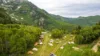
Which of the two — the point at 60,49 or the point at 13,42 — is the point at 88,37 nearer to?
the point at 60,49

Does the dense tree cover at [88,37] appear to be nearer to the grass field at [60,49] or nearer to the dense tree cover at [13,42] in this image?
the grass field at [60,49]

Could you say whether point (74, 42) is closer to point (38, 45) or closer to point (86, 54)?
point (38, 45)

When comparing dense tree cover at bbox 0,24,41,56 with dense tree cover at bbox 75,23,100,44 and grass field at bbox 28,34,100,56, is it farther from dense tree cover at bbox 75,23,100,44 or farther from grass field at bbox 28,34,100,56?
dense tree cover at bbox 75,23,100,44

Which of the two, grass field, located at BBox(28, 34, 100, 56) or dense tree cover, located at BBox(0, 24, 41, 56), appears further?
grass field, located at BBox(28, 34, 100, 56)

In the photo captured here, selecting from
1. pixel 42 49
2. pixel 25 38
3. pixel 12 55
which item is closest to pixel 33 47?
pixel 42 49

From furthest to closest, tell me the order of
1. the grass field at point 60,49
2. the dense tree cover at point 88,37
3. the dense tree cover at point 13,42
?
1. the dense tree cover at point 88,37
2. the grass field at point 60,49
3. the dense tree cover at point 13,42

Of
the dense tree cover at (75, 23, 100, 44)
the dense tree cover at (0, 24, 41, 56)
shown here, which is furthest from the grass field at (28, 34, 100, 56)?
the dense tree cover at (0, 24, 41, 56)

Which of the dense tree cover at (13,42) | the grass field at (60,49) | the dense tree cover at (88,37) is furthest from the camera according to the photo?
the dense tree cover at (88,37)

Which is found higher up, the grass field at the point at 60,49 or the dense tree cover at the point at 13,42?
the dense tree cover at the point at 13,42

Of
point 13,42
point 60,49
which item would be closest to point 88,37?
point 60,49

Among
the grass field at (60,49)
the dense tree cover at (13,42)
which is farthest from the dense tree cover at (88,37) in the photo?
the dense tree cover at (13,42)

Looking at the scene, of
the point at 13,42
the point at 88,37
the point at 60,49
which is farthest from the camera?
the point at 88,37

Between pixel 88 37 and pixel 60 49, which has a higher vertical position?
pixel 88 37
